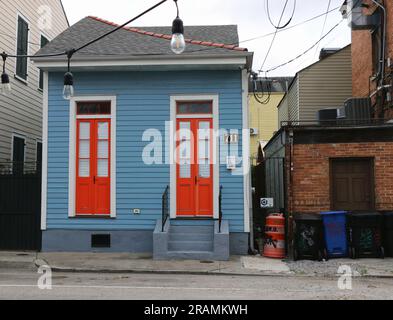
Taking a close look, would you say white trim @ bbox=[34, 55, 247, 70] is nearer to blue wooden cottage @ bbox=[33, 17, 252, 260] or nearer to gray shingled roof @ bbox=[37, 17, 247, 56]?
blue wooden cottage @ bbox=[33, 17, 252, 260]

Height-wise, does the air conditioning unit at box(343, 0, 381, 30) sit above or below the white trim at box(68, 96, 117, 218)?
above

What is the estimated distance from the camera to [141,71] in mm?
12250

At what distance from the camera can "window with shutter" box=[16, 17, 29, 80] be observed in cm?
1553

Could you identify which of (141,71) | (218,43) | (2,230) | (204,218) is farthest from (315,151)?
(2,230)

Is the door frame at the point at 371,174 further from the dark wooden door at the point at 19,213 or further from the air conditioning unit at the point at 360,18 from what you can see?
the dark wooden door at the point at 19,213

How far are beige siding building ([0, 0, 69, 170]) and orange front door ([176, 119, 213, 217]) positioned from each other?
15.8ft

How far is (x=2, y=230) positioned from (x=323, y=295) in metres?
8.58

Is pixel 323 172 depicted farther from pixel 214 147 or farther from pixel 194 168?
pixel 194 168

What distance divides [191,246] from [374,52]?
29.1 feet

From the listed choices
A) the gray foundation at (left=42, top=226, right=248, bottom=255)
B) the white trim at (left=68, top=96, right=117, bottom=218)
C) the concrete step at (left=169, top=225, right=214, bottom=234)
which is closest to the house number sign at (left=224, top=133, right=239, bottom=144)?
the concrete step at (left=169, top=225, right=214, bottom=234)

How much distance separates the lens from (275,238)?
11359 mm

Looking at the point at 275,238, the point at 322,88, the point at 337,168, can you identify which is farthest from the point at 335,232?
the point at 322,88

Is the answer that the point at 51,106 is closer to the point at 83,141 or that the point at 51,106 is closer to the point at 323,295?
the point at 83,141

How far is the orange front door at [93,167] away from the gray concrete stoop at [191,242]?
1.76 m
